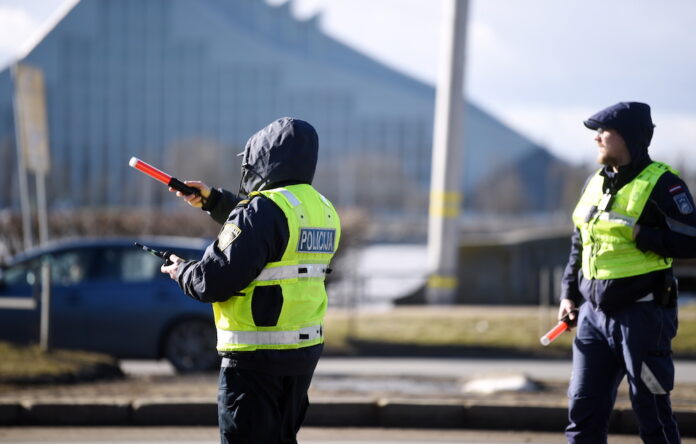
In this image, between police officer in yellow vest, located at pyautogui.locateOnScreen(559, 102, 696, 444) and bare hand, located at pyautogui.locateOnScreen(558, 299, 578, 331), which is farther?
bare hand, located at pyautogui.locateOnScreen(558, 299, 578, 331)

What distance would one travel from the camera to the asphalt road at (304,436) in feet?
22.6

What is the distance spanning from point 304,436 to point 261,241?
337 centimetres

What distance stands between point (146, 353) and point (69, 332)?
33.9 inches

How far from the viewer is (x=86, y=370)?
9.51m

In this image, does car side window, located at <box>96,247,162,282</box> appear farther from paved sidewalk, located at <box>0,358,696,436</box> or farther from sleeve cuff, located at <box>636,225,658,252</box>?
sleeve cuff, located at <box>636,225,658,252</box>

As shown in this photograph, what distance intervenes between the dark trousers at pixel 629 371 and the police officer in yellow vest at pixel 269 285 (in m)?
1.44

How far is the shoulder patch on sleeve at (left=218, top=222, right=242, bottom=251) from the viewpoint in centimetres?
405

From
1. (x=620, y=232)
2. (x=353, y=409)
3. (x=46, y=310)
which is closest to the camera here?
(x=620, y=232)

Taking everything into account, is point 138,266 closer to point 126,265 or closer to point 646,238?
point 126,265

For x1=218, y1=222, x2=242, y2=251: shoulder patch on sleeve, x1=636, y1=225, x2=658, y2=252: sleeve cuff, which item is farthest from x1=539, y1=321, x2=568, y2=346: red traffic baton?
x1=218, y1=222, x2=242, y2=251: shoulder patch on sleeve

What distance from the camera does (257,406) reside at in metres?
4.10

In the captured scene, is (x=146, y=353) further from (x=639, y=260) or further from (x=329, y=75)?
(x=329, y=75)

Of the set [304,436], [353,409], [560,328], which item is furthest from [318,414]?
[560,328]

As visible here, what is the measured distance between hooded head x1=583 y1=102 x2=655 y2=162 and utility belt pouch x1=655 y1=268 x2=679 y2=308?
0.63 meters
